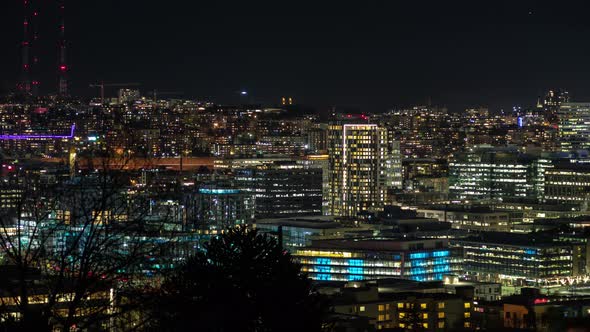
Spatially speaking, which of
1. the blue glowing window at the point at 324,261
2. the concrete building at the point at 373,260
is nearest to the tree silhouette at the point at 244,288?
the concrete building at the point at 373,260

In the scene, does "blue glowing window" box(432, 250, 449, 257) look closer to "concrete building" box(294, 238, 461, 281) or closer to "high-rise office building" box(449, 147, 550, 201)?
"concrete building" box(294, 238, 461, 281)

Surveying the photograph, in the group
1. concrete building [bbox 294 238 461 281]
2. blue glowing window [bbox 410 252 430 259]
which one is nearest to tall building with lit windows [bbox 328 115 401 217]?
concrete building [bbox 294 238 461 281]

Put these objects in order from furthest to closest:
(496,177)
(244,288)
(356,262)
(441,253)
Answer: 1. (496,177)
2. (441,253)
3. (356,262)
4. (244,288)

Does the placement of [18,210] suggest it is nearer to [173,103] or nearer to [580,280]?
[580,280]

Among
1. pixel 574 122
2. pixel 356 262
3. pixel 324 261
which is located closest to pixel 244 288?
pixel 356 262

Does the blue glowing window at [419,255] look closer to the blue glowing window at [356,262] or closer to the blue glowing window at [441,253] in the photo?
the blue glowing window at [441,253]

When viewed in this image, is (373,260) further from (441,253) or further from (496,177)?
(496,177)
